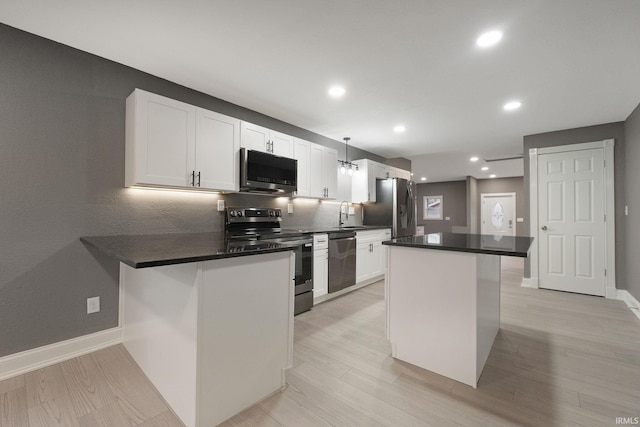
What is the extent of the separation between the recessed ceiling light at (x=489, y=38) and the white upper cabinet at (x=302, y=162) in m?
2.22

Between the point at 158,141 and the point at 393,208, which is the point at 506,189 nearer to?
the point at 393,208

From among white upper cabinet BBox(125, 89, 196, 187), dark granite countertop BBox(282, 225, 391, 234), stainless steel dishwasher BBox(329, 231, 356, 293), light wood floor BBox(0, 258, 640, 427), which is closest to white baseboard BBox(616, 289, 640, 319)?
light wood floor BBox(0, 258, 640, 427)

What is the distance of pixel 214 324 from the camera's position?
135 cm

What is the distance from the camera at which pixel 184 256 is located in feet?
3.96

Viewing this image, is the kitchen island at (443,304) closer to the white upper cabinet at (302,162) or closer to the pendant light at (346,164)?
the white upper cabinet at (302,162)

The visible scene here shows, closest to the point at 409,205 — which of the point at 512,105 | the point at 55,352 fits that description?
the point at 512,105

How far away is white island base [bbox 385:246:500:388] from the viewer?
1.74m

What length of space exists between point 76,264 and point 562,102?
17.4 feet

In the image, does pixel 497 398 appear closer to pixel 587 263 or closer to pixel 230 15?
pixel 230 15

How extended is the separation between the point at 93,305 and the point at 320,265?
89.0 inches

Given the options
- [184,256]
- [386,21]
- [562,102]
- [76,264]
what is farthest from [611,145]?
[76,264]

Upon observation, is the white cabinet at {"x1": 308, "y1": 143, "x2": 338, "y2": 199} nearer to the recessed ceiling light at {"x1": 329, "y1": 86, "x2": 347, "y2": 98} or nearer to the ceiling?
the ceiling

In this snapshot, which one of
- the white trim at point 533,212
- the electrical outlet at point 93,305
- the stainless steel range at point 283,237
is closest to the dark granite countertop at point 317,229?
the stainless steel range at point 283,237

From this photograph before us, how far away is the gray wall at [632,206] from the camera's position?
10.4 feet
